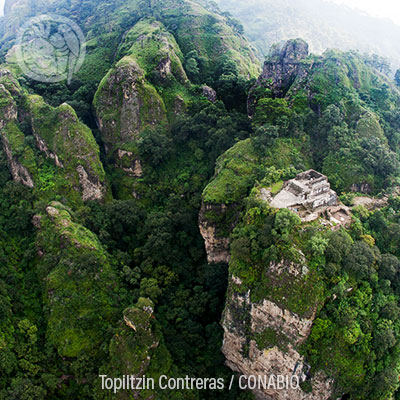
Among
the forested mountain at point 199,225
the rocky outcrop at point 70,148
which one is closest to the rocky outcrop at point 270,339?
the forested mountain at point 199,225

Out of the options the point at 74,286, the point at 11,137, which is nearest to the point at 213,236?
the point at 74,286

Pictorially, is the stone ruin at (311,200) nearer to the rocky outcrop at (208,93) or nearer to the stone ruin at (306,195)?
the stone ruin at (306,195)

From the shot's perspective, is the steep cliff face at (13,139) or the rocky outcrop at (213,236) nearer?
the rocky outcrop at (213,236)

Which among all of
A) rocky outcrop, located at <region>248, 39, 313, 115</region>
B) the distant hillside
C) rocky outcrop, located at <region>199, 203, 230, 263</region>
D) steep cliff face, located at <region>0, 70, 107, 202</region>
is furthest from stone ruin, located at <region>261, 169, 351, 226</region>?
the distant hillside

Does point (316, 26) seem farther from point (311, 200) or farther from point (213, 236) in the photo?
point (311, 200)

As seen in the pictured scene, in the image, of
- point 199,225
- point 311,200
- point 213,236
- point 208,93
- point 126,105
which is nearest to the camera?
point 311,200

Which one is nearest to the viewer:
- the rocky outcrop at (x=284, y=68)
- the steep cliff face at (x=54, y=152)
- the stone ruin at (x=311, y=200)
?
the stone ruin at (x=311, y=200)

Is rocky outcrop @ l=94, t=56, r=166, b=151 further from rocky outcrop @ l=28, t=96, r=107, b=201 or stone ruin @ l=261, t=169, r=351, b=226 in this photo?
stone ruin @ l=261, t=169, r=351, b=226
